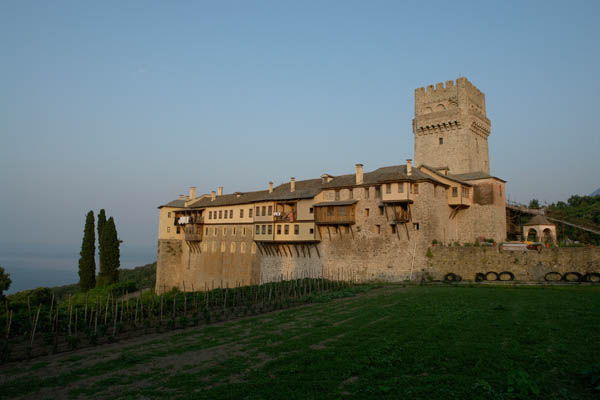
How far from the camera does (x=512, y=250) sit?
1093 inches

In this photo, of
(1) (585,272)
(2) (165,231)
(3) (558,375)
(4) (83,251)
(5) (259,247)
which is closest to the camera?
(3) (558,375)

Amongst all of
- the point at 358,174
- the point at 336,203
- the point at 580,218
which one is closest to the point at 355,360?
the point at 336,203

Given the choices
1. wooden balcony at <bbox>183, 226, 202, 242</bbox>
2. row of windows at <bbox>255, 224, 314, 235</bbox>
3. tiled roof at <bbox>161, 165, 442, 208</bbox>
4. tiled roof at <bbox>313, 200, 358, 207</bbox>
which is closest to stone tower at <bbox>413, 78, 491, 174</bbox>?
tiled roof at <bbox>161, 165, 442, 208</bbox>

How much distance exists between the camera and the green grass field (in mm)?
7628

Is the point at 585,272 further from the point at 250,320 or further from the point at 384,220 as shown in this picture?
the point at 250,320

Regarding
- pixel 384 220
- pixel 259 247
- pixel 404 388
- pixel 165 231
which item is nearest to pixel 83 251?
pixel 165 231

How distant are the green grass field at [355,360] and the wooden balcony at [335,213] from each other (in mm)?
19285

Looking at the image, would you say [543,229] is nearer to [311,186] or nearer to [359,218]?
[359,218]

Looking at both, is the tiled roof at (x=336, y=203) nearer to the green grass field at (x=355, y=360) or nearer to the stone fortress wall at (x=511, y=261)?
the stone fortress wall at (x=511, y=261)

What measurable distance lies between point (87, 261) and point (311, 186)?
28721 mm

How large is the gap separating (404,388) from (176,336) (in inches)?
382

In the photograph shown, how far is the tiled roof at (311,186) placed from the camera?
33.1 m

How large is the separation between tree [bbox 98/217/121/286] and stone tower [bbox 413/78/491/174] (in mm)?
38087

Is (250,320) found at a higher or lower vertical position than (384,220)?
lower
